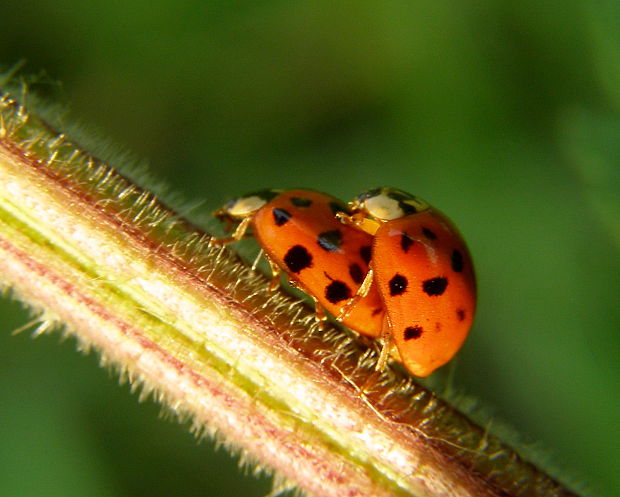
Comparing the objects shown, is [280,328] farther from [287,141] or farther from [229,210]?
[287,141]

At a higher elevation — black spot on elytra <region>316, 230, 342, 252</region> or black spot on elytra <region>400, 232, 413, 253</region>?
black spot on elytra <region>400, 232, 413, 253</region>

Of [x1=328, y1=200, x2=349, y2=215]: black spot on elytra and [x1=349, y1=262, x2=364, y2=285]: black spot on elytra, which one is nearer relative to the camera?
[x1=349, y1=262, x2=364, y2=285]: black spot on elytra

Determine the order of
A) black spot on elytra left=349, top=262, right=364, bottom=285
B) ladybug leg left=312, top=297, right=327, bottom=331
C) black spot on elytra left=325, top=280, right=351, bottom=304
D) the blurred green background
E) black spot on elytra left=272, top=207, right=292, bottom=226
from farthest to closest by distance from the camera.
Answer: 1. the blurred green background
2. black spot on elytra left=272, top=207, right=292, bottom=226
3. black spot on elytra left=349, top=262, right=364, bottom=285
4. black spot on elytra left=325, top=280, right=351, bottom=304
5. ladybug leg left=312, top=297, right=327, bottom=331

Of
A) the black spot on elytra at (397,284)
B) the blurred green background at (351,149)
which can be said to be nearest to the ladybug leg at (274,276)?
the black spot on elytra at (397,284)

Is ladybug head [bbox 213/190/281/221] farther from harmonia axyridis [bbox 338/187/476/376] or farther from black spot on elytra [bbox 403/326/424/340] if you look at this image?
black spot on elytra [bbox 403/326/424/340]

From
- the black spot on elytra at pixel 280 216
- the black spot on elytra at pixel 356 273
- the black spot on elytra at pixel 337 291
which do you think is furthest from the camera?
the black spot on elytra at pixel 280 216

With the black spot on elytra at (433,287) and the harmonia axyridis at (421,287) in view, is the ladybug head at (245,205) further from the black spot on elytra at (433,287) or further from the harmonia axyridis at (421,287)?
the black spot on elytra at (433,287)

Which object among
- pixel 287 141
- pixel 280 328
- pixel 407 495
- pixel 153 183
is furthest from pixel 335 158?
pixel 407 495

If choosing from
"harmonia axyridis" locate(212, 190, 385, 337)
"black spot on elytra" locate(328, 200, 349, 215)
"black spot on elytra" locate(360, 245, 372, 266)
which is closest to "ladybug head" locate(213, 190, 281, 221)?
"harmonia axyridis" locate(212, 190, 385, 337)
